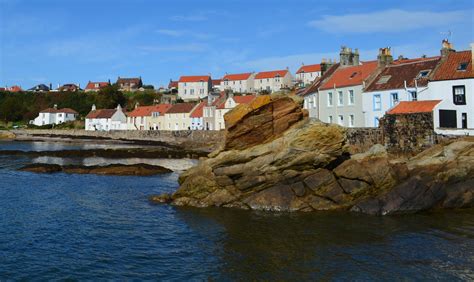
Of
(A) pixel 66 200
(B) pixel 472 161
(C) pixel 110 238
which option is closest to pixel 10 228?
(C) pixel 110 238

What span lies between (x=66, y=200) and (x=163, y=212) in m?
8.28

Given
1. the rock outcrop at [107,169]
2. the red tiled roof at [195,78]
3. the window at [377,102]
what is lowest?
the rock outcrop at [107,169]

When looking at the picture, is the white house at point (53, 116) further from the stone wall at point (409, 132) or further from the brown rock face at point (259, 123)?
the brown rock face at point (259, 123)

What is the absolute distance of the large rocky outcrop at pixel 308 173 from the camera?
2675 cm

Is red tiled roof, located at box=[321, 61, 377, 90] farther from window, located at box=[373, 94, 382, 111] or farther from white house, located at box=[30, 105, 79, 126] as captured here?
white house, located at box=[30, 105, 79, 126]

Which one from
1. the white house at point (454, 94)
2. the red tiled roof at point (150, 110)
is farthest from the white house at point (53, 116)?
the white house at point (454, 94)

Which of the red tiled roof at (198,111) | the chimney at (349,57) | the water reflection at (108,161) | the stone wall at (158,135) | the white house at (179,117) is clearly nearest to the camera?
the water reflection at (108,161)

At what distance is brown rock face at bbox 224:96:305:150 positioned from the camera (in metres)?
30.1

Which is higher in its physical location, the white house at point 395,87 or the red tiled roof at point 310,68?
the red tiled roof at point 310,68

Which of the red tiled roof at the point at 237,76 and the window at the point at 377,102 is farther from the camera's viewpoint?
the red tiled roof at the point at 237,76

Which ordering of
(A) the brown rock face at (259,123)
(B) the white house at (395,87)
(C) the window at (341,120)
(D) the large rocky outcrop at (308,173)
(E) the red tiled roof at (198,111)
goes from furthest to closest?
1. (E) the red tiled roof at (198,111)
2. (C) the window at (341,120)
3. (B) the white house at (395,87)
4. (A) the brown rock face at (259,123)
5. (D) the large rocky outcrop at (308,173)

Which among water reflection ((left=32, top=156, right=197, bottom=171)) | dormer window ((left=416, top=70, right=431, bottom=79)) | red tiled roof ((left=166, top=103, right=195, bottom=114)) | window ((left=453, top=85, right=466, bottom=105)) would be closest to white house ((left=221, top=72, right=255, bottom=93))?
red tiled roof ((left=166, top=103, right=195, bottom=114))


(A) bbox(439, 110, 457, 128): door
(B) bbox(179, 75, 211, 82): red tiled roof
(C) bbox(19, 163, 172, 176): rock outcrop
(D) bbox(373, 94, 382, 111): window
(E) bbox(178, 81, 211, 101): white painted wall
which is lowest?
(C) bbox(19, 163, 172, 176): rock outcrop

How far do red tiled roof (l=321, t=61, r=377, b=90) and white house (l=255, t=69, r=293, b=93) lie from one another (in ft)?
343
